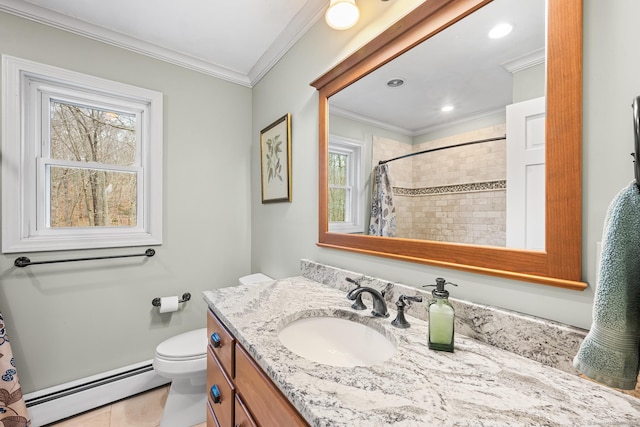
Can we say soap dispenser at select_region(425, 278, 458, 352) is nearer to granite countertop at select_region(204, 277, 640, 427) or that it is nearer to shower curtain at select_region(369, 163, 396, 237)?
granite countertop at select_region(204, 277, 640, 427)

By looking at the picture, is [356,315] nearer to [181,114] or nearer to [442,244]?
[442,244]

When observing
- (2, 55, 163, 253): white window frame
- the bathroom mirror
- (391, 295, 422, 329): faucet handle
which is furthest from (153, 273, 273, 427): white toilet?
the bathroom mirror

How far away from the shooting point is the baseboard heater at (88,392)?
1562 mm

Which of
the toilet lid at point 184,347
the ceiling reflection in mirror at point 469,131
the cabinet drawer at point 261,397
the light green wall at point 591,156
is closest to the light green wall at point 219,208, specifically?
the light green wall at point 591,156

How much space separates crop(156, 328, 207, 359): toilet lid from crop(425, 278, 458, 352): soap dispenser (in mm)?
1394

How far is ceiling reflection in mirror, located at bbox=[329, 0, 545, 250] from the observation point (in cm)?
73

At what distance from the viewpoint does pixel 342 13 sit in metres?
1.18

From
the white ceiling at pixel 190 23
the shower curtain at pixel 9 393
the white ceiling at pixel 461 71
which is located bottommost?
the shower curtain at pixel 9 393

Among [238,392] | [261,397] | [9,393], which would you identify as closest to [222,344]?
[238,392]

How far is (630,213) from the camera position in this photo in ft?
1.39

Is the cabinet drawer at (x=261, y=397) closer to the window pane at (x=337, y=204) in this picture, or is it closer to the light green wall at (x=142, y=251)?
the window pane at (x=337, y=204)

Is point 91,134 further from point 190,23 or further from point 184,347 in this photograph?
point 184,347

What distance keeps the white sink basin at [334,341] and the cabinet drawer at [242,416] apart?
8.4 inches

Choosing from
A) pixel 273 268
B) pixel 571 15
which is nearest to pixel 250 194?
pixel 273 268
